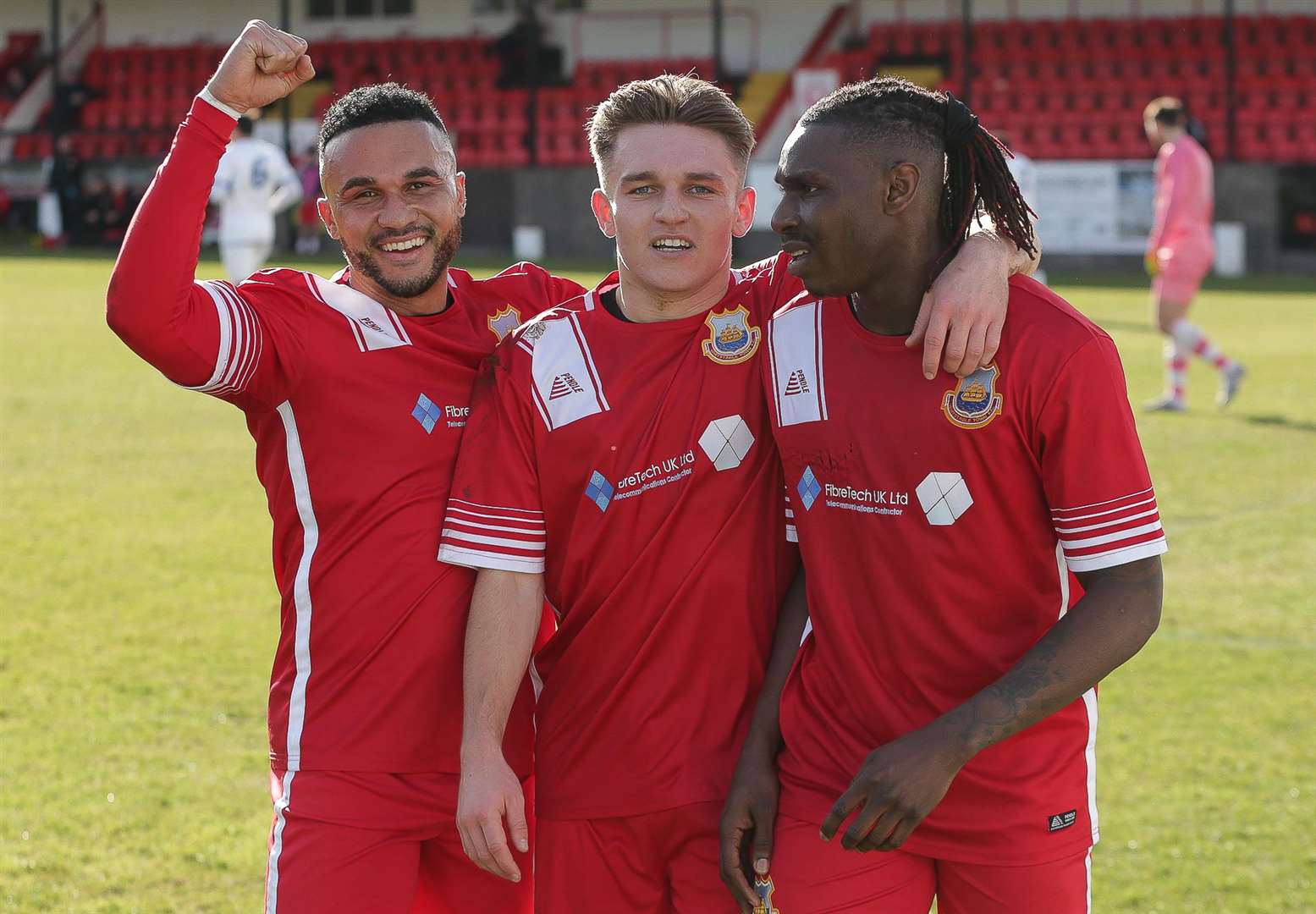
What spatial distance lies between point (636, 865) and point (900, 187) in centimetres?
134

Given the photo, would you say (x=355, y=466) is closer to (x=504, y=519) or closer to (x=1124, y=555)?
(x=504, y=519)

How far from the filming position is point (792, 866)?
9.20 feet

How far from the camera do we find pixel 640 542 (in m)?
3.03

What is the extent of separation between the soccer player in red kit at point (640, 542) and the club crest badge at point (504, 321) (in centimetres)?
36

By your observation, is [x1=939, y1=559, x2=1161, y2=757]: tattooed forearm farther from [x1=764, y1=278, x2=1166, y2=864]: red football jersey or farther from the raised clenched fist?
the raised clenched fist

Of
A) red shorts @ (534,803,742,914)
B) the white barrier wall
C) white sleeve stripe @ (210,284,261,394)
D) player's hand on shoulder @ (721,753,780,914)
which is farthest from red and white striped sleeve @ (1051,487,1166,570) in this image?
the white barrier wall

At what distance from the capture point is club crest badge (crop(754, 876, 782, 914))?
2.82 meters

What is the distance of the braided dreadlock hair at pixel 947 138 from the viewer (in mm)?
2795

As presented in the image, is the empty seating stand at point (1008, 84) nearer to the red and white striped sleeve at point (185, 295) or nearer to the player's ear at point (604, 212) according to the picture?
the player's ear at point (604, 212)

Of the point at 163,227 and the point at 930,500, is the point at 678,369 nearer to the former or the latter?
the point at 930,500

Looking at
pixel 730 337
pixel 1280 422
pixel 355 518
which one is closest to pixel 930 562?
pixel 730 337

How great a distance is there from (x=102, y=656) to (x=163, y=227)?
429cm

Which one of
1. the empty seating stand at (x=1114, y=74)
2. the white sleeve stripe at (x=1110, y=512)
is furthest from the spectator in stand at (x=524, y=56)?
the white sleeve stripe at (x=1110, y=512)

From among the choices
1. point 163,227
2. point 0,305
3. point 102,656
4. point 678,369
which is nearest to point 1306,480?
point 102,656
